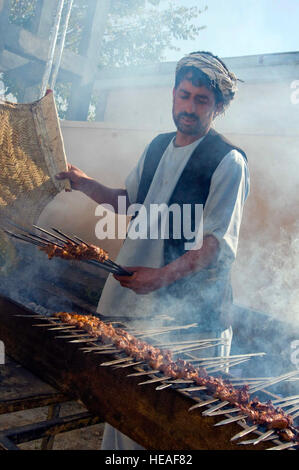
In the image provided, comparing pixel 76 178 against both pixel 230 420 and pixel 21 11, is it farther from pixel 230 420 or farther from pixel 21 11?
pixel 21 11

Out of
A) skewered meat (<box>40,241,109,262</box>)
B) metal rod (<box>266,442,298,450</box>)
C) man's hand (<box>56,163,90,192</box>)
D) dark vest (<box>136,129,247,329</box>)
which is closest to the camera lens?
metal rod (<box>266,442,298,450</box>)

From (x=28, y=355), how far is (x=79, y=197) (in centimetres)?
671

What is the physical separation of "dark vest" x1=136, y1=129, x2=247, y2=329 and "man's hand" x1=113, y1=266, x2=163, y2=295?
0.29 metres

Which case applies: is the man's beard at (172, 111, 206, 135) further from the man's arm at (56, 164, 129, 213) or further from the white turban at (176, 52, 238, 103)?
the man's arm at (56, 164, 129, 213)

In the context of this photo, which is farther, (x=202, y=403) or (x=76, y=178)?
(x=76, y=178)

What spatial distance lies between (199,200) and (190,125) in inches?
22.9

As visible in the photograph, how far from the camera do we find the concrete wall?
6.35 meters

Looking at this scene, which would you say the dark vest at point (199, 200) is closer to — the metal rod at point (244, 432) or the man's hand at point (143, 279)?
the man's hand at point (143, 279)

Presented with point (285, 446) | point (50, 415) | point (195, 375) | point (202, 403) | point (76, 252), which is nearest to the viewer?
point (285, 446)

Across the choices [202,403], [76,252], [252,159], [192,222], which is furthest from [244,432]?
[252,159]

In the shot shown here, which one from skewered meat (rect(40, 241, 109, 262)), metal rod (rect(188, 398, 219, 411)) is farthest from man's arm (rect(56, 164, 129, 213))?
metal rod (rect(188, 398, 219, 411))

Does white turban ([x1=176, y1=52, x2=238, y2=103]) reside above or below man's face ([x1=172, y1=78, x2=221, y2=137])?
above

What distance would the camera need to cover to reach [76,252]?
8.92ft

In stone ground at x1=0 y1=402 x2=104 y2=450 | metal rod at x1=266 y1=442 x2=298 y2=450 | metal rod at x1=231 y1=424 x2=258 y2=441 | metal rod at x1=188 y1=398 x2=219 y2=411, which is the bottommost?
stone ground at x1=0 y1=402 x2=104 y2=450
